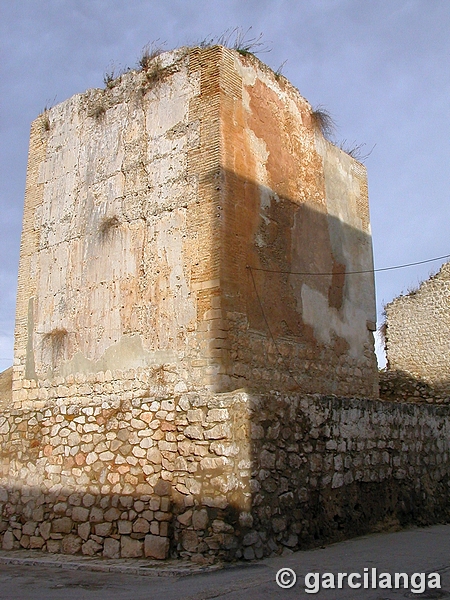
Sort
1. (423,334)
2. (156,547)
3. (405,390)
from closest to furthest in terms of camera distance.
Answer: (156,547) < (405,390) < (423,334)

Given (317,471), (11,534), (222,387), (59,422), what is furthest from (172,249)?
(11,534)

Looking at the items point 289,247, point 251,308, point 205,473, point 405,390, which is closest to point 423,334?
point 405,390

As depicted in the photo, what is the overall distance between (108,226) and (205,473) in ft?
15.9

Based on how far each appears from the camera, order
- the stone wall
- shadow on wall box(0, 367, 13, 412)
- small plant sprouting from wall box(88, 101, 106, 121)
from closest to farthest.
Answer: the stone wall < small plant sprouting from wall box(88, 101, 106, 121) < shadow on wall box(0, 367, 13, 412)

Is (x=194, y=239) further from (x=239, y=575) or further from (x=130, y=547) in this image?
(x=239, y=575)

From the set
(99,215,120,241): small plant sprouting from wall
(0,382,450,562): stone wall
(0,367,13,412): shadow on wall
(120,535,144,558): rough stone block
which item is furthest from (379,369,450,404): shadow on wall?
(120,535,144,558): rough stone block

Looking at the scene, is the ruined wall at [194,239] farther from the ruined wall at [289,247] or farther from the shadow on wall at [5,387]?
the shadow on wall at [5,387]

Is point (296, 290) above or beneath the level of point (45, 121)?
beneath

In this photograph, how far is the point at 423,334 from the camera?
20625 mm

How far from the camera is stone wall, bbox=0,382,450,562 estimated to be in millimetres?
6699

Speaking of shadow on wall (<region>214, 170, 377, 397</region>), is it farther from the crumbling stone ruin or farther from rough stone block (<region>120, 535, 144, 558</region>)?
rough stone block (<region>120, 535, 144, 558</region>)

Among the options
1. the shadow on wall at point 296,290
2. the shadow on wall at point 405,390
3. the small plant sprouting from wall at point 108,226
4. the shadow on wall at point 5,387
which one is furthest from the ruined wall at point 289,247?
the shadow on wall at point 5,387

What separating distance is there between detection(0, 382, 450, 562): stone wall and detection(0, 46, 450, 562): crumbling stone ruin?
2 cm

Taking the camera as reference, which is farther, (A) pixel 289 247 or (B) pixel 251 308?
(A) pixel 289 247
